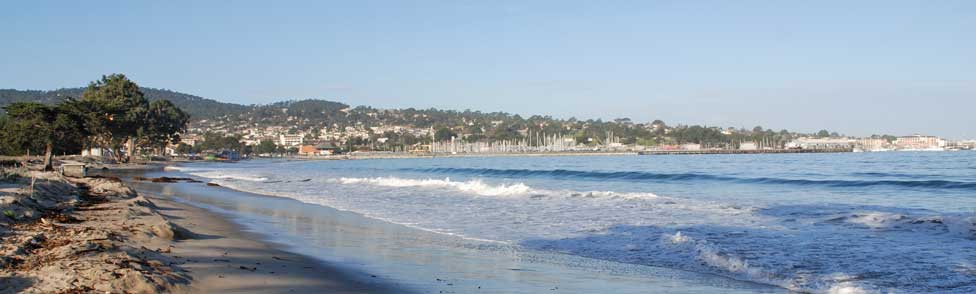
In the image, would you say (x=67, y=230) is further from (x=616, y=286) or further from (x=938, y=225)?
(x=938, y=225)

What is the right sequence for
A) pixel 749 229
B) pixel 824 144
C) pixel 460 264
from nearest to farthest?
1. pixel 460 264
2. pixel 749 229
3. pixel 824 144

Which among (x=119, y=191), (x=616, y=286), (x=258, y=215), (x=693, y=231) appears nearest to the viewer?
(x=616, y=286)

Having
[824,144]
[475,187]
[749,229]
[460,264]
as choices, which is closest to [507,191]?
[475,187]

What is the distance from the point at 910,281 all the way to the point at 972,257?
8.13 feet

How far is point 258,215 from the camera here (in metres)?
18.8

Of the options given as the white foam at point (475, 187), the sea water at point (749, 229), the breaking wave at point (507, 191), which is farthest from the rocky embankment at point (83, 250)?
the white foam at point (475, 187)

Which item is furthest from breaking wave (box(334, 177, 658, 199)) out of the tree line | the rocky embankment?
the tree line

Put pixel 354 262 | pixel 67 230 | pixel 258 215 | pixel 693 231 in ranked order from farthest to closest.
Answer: pixel 258 215
pixel 693 231
pixel 67 230
pixel 354 262

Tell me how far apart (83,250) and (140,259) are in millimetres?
795

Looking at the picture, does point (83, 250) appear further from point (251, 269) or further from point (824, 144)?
point (824, 144)

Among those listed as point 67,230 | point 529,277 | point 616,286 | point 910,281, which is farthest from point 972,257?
point 67,230

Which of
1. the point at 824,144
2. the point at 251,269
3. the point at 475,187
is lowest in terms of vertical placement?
the point at 475,187

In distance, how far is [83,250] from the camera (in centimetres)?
844

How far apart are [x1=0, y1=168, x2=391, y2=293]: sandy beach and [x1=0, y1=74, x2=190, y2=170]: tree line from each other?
105 feet
